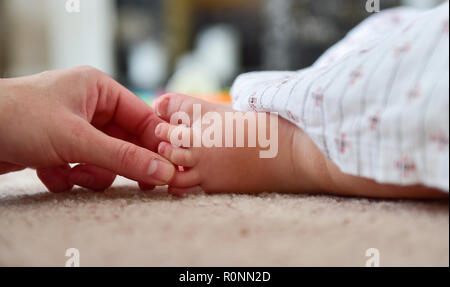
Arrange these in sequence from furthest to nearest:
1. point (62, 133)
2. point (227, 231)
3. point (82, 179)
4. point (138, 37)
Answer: point (138, 37)
point (82, 179)
point (62, 133)
point (227, 231)

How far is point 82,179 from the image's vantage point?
649 mm

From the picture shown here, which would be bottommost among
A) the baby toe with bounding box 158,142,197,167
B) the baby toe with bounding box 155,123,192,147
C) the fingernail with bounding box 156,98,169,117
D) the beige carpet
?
the beige carpet

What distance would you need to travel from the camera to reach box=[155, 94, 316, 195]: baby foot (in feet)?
1.91

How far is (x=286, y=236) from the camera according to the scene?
40cm

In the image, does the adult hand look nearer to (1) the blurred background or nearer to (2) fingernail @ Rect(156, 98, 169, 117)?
(2) fingernail @ Rect(156, 98, 169, 117)

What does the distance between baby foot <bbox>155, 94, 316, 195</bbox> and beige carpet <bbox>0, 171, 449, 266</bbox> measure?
0.04 meters

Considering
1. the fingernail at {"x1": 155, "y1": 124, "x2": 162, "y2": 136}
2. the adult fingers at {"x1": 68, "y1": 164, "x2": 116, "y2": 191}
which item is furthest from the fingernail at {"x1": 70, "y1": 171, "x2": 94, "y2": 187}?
the fingernail at {"x1": 155, "y1": 124, "x2": 162, "y2": 136}

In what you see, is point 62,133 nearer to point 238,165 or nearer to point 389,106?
point 238,165

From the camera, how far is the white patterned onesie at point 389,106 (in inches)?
17.1

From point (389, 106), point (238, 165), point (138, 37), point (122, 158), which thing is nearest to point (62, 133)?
point (122, 158)

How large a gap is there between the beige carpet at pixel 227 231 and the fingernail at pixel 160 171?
3 centimetres

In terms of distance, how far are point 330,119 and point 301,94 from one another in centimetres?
5

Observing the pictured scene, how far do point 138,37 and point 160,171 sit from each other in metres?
3.04

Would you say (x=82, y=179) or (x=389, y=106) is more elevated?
(x=389, y=106)
